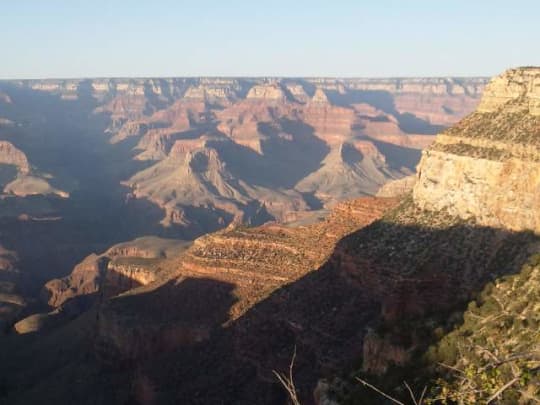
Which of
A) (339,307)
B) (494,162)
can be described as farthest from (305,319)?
(494,162)

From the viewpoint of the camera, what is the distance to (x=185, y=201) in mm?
182375

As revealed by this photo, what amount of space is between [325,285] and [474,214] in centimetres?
1036

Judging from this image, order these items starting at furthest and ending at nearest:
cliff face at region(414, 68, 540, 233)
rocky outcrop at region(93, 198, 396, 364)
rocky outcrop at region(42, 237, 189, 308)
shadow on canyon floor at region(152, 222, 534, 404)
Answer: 1. rocky outcrop at region(42, 237, 189, 308)
2. rocky outcrop at region(93, 198, 396, 364)
3. cliff face at region(414, 68, 540, 233)
4. shadow on canyon floor at region(152, 222, 534, 404)

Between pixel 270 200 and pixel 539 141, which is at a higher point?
pixel 539 141

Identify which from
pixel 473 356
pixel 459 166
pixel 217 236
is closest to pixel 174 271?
pixel 217 236

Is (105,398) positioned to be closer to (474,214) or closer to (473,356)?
(474,214)

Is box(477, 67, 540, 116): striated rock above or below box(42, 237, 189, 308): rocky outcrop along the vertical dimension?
above

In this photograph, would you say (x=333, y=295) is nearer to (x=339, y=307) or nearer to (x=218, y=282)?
(x=339, y=307)

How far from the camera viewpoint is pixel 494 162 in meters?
38.2

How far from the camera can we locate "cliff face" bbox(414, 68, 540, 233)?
36.9 meters

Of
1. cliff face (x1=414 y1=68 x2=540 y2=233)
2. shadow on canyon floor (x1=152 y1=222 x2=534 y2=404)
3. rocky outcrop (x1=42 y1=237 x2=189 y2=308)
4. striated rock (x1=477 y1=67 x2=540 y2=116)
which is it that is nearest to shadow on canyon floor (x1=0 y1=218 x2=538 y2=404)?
shadow on canyon floor (x1=152 y1=222 x2=534 y2=404)

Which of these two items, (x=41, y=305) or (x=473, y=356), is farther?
(x=41, y=305)

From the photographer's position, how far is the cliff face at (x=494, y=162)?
36.9m

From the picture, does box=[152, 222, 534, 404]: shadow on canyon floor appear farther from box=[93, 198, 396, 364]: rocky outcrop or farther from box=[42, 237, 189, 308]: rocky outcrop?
box=[42, 237, 189, 308]: rocky outcrop
